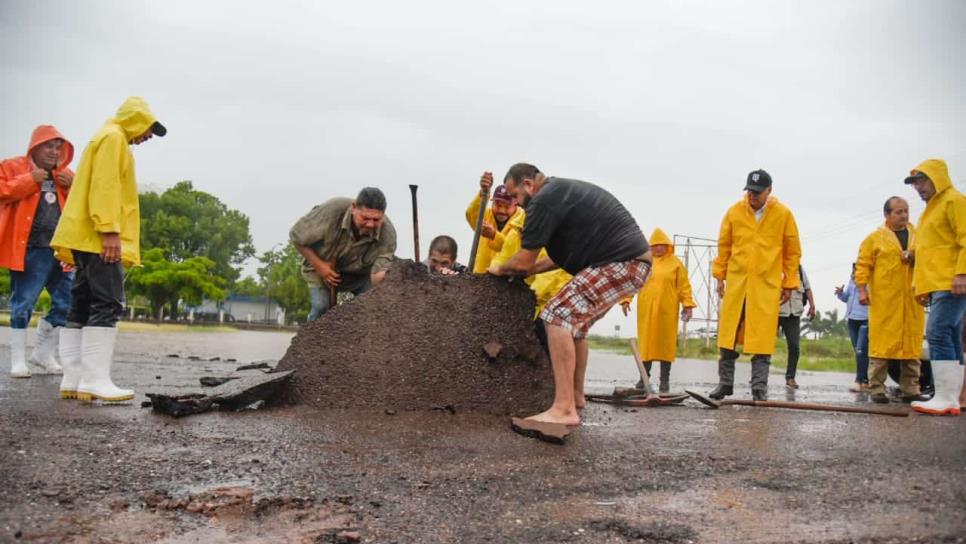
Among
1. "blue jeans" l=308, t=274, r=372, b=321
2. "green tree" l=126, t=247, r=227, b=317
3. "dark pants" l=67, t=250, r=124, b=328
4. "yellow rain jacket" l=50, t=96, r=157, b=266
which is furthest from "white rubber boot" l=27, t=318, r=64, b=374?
"green tree" l=126, t=247, r=227, b=317

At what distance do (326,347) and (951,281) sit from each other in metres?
5.18

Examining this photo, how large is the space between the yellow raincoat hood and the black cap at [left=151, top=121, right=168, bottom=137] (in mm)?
67

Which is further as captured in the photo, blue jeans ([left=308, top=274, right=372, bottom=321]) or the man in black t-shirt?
blue jeans ([left=308, top=274, right=372, bottom=321])

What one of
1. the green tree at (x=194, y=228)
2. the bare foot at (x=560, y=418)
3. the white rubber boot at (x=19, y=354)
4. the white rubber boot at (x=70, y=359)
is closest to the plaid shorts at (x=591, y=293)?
the bare foot at (x=560, y=418)

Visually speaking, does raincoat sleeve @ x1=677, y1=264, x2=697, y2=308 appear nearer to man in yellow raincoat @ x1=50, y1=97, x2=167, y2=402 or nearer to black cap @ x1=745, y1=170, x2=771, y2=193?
black cap @ x1=745, y1=170, x2=771, y2=193

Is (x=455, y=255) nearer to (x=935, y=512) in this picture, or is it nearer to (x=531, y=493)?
(x=531, y=493)

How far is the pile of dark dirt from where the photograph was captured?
4977 millimetres

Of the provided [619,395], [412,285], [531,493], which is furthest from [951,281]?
[531,493]

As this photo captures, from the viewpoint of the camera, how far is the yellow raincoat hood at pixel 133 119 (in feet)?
16.8

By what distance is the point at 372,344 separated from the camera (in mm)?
5207

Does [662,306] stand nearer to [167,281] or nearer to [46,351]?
[46,351]

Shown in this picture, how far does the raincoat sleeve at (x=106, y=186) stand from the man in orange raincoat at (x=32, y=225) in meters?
1.64

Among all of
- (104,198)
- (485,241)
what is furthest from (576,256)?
(104,198)

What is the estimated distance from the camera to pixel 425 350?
5.15m
